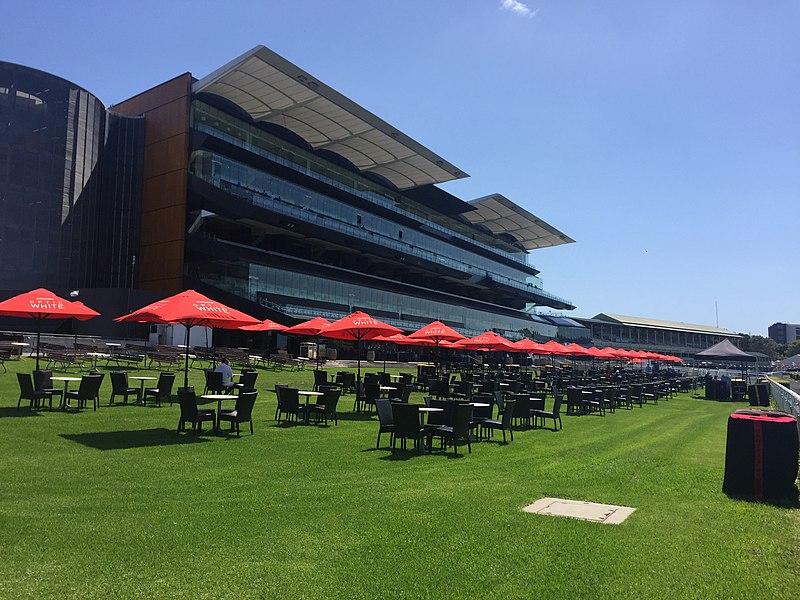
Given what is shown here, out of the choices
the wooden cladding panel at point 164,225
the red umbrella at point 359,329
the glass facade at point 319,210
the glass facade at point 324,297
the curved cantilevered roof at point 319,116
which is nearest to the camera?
the red umbrella at point 359,329

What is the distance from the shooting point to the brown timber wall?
51688mm

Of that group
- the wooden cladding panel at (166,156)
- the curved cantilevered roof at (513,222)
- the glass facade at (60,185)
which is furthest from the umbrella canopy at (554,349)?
the curved cantilevered roof at (513,222)

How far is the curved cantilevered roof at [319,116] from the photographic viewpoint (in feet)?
156

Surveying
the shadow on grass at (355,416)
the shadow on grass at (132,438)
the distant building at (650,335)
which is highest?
the distant building at (650,335)

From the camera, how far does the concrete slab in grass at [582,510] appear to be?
655 centimetres

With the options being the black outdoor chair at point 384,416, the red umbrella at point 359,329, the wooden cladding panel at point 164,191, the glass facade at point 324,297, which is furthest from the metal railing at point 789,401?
the wooden cladding panel at point 164,191

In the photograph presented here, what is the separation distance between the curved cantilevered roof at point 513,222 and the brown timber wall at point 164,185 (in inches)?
1756

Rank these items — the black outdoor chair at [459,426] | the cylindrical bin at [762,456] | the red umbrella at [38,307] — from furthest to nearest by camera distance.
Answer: the red umbrella at [38,307] < the black outdoor chair at [459,426] < the cylindrical bin at [762,456]

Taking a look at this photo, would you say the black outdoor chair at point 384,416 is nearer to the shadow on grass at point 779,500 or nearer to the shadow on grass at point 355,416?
the shadow on grass at point 355,416

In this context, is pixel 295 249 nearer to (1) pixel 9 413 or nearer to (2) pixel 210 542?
(1) pixel 9 413

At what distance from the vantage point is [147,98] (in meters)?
55.8

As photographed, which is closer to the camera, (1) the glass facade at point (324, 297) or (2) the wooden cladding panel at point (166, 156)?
(2) the wooden cladding panel at point (166, 156)

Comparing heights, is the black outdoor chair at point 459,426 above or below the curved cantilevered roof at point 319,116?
below

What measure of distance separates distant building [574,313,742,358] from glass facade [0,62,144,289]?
9261 centimetres
